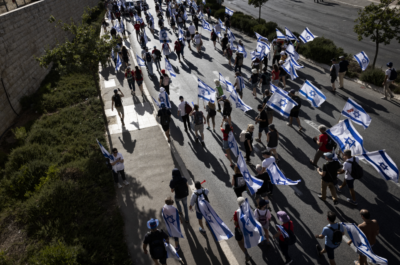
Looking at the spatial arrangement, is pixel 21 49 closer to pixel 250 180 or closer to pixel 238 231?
pixel 250 180

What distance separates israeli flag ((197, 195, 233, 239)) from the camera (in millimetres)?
6238

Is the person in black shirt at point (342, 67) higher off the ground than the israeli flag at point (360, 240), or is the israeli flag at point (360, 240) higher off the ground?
the person in black shirt at point (342, 67)

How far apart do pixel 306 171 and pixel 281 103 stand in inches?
102

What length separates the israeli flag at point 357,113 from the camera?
9.02 metres

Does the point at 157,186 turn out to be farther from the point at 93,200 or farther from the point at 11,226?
the point at 11,226

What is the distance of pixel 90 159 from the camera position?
9.95m

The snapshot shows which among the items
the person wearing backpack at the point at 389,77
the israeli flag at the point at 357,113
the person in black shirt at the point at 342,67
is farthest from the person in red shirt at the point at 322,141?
the person in black shirt at the point at 342,67

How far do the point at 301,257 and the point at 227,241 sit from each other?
5.98 feet

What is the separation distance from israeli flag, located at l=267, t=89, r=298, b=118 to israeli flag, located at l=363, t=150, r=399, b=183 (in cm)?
338

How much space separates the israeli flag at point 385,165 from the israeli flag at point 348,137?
31.8 inches

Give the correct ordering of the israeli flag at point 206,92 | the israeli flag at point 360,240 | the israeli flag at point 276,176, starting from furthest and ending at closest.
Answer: the israeli flag at point 206,92 < the israeli flag at point 276,176 < the israeli flag at point 360,240

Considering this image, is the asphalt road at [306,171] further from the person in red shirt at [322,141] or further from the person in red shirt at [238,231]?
the person in red shirt at [322,141]

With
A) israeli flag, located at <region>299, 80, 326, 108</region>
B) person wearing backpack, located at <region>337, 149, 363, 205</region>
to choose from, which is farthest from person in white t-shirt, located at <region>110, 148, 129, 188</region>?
israeli flag, located at <region>299, 80, 326, 108</region>

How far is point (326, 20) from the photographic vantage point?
94.2 feet
